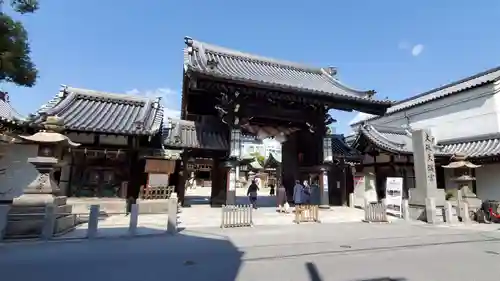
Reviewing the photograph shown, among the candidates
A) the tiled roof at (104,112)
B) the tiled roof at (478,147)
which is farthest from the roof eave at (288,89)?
the tiled roof at (478,147)

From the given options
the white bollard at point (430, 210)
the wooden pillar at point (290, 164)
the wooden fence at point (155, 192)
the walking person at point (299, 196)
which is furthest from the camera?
the wooden pillar at point (290, 164)

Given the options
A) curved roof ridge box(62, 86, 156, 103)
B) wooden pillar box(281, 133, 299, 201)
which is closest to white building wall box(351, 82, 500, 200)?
wooden pillar box(281, 133, 299, 201)

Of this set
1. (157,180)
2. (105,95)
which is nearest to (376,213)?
(157,180)

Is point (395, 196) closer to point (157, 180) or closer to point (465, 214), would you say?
point (465, 214)

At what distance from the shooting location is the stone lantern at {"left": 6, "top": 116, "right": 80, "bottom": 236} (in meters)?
7.73

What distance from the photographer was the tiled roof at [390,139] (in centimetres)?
1778

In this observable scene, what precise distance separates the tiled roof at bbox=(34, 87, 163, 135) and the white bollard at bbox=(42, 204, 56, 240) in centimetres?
491

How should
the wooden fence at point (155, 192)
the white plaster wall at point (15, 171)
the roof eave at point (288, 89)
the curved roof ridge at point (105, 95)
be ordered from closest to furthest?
the white plaster wall at point (15, 171) → the wooden fence at point (155, 192) → the roof eave at point (288, 89) → the curved roof ridge at point (105, 95)

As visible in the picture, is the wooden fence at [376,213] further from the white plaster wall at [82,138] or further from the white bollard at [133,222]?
the white plaster wall at [82,138]

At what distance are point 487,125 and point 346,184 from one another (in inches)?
415

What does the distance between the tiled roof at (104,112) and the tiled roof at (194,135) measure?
1006 millimetres

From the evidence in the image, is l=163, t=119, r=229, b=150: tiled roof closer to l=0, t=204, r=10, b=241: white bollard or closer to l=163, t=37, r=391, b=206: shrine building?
l=163, t=37, r=391, b=206: shrine building

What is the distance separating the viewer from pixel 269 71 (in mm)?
19188

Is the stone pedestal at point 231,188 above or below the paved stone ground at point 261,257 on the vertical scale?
above
